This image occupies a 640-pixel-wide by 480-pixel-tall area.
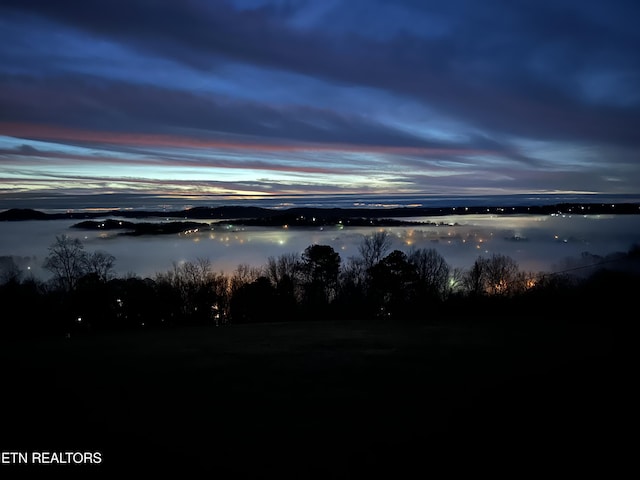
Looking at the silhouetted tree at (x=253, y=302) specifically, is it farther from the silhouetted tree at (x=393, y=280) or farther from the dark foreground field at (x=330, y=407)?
the dark foreground field at (x=330, y=407)

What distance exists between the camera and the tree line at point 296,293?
61.3 feet

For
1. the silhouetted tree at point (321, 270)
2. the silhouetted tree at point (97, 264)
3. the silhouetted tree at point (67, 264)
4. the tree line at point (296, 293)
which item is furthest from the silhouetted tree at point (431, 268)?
the silhouetted tree at point (67, 264)

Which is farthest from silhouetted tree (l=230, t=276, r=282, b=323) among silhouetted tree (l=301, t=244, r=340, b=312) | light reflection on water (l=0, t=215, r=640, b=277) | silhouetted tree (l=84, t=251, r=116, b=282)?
light reflection on water (l=0, t=215, r=640, b=277)

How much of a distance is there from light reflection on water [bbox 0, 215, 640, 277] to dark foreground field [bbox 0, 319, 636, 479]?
37.9m

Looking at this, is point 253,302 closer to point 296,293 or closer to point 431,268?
point 296,293

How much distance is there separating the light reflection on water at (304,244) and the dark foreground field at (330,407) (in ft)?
124

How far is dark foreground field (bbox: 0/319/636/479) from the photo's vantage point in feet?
15.5

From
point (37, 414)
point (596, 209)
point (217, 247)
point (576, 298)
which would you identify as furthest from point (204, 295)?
point (596, 209)

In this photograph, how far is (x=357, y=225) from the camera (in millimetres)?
85500

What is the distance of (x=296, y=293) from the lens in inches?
1396

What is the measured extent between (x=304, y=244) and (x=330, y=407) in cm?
5373

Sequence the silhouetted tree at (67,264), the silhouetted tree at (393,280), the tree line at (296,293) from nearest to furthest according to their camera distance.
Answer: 1. the tree line at (296,293)
2. the silhouetted tree at (393,280)
3. the silhouetted tree at (67,264)

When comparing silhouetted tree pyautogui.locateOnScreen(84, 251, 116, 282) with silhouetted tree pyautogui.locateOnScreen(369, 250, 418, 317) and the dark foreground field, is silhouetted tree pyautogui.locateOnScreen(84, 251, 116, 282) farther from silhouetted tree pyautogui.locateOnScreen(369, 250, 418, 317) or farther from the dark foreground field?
the dark foreground field

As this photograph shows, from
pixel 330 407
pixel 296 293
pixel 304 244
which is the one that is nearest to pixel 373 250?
pixel 296 293
